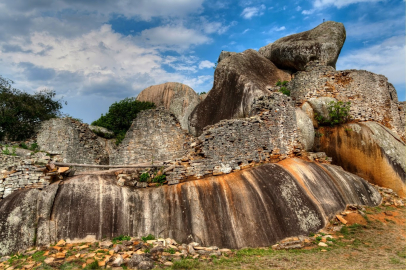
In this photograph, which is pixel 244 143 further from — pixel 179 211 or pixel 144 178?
pixel 144 178

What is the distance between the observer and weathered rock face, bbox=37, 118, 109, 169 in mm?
15453

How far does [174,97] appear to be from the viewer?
25875 millimetres

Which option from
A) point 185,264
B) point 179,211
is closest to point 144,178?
point 179,211

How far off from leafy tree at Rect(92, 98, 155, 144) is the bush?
13222mm

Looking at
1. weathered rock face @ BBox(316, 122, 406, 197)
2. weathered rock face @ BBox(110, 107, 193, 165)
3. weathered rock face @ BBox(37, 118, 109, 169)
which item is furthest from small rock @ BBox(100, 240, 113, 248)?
weathered rock face @ BBox(316, 122, 406, 197)

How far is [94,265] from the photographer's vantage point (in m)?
6.07

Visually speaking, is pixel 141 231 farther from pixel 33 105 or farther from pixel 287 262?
pixel 33 105

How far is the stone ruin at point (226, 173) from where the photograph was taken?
789 cm

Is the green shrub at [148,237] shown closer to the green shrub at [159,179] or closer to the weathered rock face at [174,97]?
the green shrub at [159,179]

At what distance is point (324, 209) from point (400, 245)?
2.26 metres

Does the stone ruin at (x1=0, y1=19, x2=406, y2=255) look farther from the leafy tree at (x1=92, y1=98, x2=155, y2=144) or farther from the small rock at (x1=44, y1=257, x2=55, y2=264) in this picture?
the leafy tree at (x1=92, y1=98, x2=155, y2=144)

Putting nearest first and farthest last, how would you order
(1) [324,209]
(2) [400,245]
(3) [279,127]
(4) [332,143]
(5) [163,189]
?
1. (2) [400,245]
2. (5) [163,189]
3. (1) [324,209]
4. (3) [279,127]
5. (4) [332,143]

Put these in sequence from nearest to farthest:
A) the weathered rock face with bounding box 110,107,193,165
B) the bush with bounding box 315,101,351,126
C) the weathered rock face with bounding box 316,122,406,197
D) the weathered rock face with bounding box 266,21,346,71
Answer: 1. the weathered rock face with bounding box 316,122,406,197
2. the weathered rock face with bounding box 110,107,193,165
3. the bush with bounding box 315,101,351,126
4. the weathered rock face with bounding box 266,21,346,71

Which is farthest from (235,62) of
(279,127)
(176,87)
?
(176,87)
